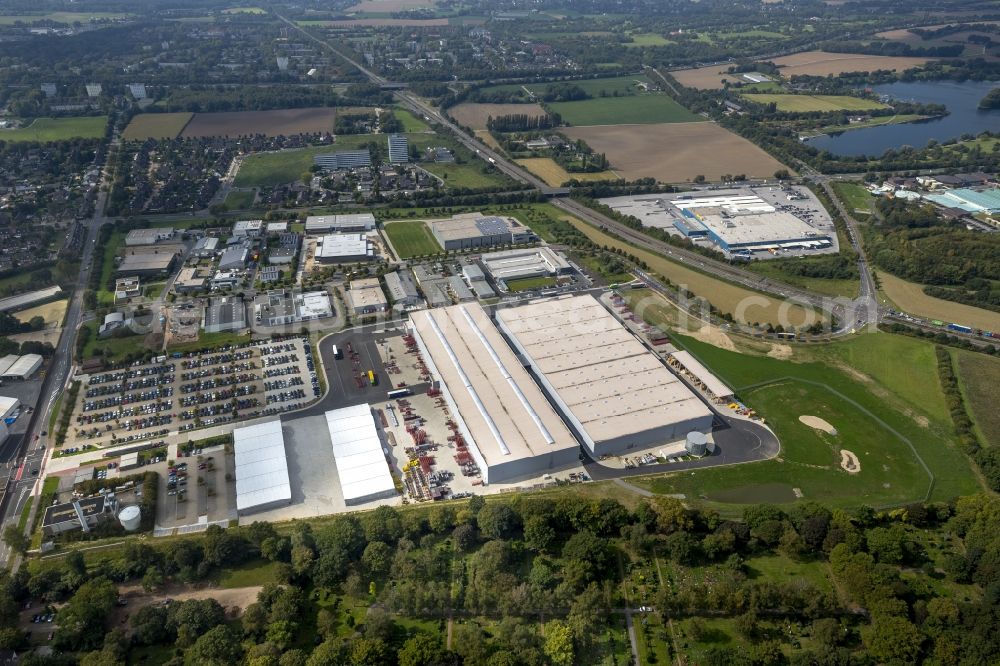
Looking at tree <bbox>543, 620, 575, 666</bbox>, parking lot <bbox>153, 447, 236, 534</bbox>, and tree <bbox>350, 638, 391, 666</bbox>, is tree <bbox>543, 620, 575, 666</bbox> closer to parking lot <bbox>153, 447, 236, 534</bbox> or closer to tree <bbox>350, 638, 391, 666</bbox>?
tree <bbox>350, 638, 391, 666</bbox>

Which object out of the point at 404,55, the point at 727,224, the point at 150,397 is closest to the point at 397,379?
the point at 150,397

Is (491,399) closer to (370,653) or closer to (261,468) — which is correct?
(261,468)

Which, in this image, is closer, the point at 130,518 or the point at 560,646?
the point at 560,646

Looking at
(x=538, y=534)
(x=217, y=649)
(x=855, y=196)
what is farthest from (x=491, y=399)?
(x=855, y=196)

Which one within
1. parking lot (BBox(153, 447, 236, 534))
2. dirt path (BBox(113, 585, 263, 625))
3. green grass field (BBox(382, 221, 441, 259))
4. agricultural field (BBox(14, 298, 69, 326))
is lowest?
dirt path (BBox(113, 585, 263, 625))

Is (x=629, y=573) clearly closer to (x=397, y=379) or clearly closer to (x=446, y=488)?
(x=446, y=488)

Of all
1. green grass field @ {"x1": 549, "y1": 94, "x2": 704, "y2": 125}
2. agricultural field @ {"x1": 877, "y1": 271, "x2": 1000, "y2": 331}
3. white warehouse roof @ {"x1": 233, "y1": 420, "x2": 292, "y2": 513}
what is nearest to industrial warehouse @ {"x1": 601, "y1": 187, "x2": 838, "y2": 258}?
agricultural field @ {"x1": 877, "y1": 271, "x2": 1000, "y2": 331}

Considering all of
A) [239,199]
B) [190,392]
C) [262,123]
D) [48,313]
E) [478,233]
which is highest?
[262,123]
